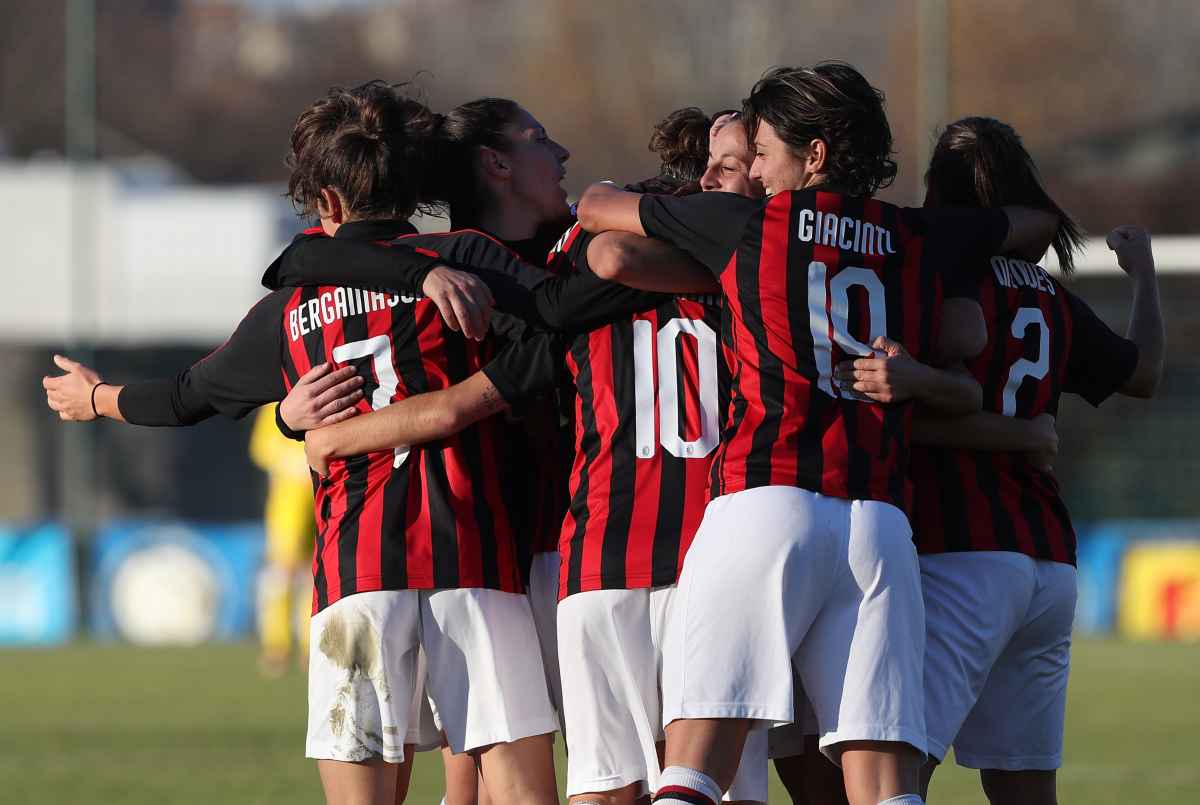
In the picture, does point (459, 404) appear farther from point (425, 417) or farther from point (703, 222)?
point (703, 222)

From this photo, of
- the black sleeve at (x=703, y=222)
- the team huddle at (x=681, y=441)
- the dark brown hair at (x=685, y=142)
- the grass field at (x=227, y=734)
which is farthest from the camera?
the grass field at (x=227, y=734)

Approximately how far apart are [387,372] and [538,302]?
1.18 ft

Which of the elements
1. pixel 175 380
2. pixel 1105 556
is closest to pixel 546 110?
pixel 1105 556

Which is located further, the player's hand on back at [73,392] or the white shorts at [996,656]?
the player's hand on back at [73,392]

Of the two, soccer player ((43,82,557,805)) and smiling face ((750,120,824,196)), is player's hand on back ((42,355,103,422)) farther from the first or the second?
smiling face ((750,120,824,196))

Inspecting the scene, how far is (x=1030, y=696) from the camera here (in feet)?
13.7

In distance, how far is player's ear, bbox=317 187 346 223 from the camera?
411cm

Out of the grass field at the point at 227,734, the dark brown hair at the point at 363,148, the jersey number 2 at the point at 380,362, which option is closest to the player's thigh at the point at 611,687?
the jersey number 2 at the point at 380,362

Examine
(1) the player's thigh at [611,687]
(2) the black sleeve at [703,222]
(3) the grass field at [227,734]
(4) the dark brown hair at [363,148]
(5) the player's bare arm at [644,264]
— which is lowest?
(3) the grass field at [227,734]

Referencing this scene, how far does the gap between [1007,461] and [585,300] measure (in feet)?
3.43

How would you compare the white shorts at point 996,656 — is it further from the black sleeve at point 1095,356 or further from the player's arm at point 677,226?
the player's arm at point 677,226

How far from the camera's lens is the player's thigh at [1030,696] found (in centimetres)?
417

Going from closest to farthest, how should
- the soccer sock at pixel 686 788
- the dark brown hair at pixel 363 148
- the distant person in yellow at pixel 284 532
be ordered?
the soccer sock at pixel 686 788, the dark brown hair at pixel 363 148, the distant person in yellow at pixel 284 532

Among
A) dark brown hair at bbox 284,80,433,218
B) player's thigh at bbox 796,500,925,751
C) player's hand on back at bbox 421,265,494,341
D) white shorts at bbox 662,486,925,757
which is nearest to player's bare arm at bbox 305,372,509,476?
player's hand on back at bbox 421,265,494,341
